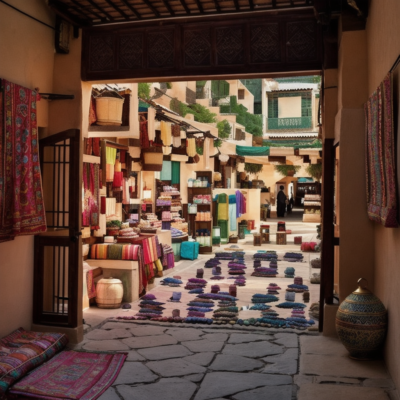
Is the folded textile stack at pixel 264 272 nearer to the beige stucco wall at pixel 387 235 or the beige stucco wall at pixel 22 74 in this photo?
the beige stucco wall at pixel 387 235

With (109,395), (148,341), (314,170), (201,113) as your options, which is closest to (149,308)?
(148,341)

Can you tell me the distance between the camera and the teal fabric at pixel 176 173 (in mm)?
18594

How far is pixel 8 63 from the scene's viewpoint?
652cm

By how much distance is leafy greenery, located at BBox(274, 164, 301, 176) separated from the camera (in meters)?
35.5

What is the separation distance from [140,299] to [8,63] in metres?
5.36

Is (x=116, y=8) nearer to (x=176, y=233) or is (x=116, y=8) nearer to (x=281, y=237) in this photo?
(x=176, y=233)

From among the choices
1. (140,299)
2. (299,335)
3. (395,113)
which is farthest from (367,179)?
(140,299)

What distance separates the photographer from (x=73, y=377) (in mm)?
5742

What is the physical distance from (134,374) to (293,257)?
11412 mm

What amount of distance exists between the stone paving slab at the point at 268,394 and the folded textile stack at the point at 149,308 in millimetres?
→ 3501

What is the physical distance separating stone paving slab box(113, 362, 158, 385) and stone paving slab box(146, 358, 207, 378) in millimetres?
100

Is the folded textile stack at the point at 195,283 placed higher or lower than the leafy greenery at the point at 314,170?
lower

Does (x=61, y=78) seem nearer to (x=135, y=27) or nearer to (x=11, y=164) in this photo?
(x=135, y=27)

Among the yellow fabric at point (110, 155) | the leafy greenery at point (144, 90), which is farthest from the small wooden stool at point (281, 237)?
the yellow fabric at point (110, 155)
